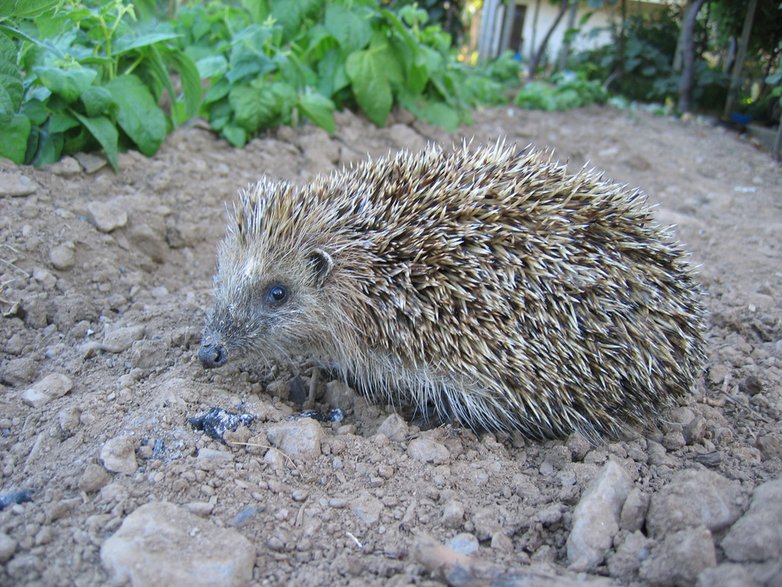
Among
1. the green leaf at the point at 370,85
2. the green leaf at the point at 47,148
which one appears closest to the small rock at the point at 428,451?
the green leaf at the point at 47,148

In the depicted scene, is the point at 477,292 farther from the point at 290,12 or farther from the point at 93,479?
the point at 290,12

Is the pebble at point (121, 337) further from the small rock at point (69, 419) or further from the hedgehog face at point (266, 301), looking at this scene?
the small rock at point (69, 419)

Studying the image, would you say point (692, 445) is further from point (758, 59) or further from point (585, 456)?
point (758, 59)

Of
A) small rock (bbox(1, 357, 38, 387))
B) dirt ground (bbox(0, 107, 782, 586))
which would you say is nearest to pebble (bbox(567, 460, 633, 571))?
dirt ground (bbox(0, 107, 782, 586))

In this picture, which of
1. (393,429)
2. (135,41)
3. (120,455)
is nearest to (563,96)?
(135,41)

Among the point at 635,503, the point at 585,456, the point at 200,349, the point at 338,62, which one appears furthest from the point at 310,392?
the point at 338,62

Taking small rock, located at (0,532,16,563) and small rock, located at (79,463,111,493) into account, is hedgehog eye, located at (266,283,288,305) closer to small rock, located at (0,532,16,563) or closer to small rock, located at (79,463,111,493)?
small rock, located at (79,463,111,493)
